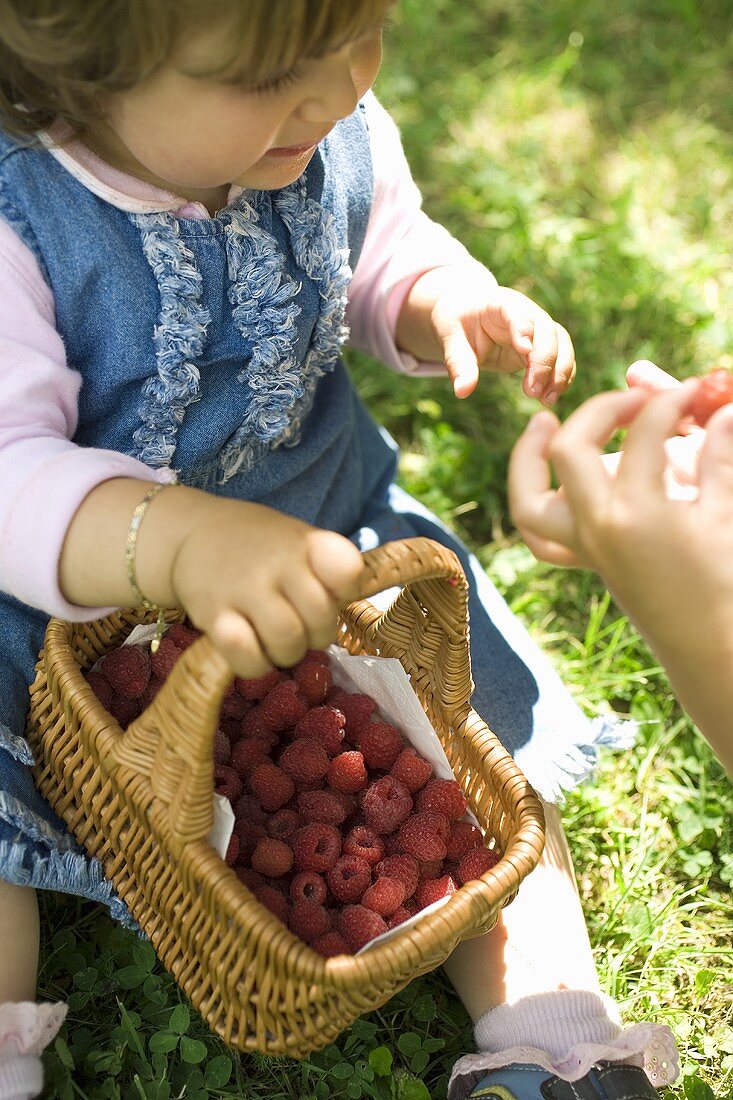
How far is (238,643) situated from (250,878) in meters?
0.39

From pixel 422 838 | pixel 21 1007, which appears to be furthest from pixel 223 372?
pixel 21 1007

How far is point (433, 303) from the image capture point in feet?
4.67

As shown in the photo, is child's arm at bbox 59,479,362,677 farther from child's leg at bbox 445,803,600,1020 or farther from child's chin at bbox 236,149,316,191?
child's leg at bbox 445,803,600,1020

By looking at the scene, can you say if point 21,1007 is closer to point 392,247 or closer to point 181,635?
point 181,635

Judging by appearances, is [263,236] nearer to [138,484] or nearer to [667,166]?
[138,484]

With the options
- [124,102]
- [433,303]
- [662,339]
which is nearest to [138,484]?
[124,102]

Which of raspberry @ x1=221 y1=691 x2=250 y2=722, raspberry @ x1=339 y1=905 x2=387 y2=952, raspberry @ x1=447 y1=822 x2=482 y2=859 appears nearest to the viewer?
raspberry @ x1=339 y1=905 x2=387 y2=952

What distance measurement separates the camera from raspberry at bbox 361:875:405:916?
3.57 feet

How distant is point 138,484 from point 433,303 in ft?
1.89

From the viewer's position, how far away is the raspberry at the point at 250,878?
3.66ft

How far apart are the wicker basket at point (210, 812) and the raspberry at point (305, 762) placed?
0.14m

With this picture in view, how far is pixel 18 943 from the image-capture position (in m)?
1.11

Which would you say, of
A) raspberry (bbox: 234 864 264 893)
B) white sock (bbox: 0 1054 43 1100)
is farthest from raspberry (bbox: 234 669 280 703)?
white sock (bbox: 0 1054 43 1100)

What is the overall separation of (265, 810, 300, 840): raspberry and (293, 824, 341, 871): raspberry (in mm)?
12
